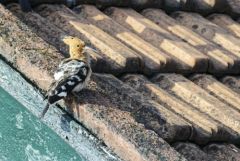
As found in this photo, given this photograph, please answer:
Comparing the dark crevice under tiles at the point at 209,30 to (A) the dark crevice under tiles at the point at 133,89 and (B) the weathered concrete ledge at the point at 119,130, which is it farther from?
(B) the weathered concrete ledge at the point at 119,130

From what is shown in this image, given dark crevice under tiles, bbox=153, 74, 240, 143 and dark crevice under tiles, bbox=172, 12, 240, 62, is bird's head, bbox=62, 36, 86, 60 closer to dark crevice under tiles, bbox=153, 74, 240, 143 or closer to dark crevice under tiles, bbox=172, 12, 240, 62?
dark crevice under tiles, bbox=153, 74, 240, 143

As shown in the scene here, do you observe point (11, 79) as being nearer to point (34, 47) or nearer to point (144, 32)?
point (34, 47)

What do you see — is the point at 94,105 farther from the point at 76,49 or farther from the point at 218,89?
the point at 218,89

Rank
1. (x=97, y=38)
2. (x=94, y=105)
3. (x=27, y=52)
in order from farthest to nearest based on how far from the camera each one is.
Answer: (x=97, y=38) < (x=27, y=52) < (x=94, y=105)

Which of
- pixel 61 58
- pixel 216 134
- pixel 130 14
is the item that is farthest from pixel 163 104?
pixel 130 14

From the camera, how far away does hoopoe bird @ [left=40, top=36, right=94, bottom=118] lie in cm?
293

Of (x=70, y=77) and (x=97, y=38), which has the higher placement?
(x=70, y=77)

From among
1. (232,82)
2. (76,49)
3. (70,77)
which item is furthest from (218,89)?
(70,77)

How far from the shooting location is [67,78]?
304cm

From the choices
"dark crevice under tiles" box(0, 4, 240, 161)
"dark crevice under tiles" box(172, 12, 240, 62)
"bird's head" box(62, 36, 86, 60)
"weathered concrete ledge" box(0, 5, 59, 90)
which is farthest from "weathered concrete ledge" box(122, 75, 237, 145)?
"dark crevice under tiles" box(172, 12, 240, 62)

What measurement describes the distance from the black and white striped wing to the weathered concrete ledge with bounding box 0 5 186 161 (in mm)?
48

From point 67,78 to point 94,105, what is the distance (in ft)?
0.64

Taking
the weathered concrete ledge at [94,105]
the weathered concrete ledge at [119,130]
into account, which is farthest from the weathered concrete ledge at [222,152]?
the weathered concrete ledge at [119,130]

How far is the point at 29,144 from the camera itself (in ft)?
10.4
